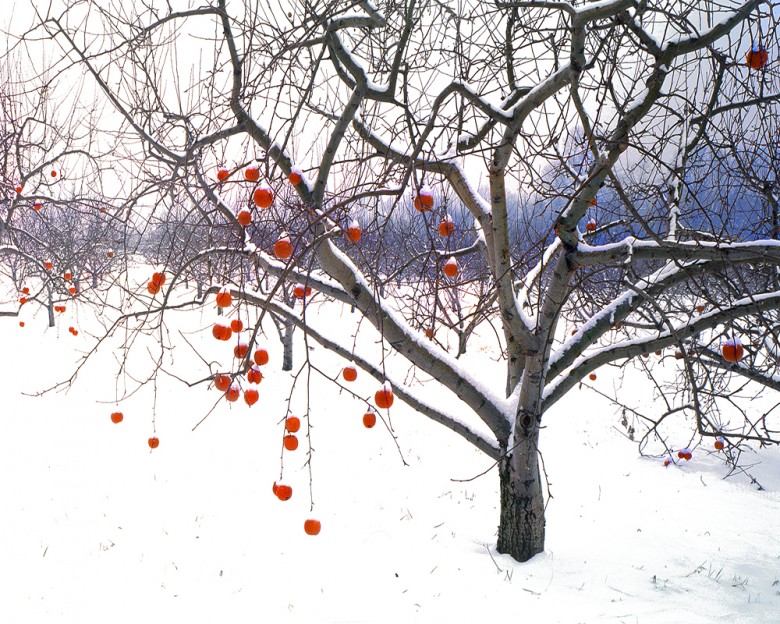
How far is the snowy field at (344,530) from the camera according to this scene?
291cm

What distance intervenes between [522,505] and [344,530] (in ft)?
4.83

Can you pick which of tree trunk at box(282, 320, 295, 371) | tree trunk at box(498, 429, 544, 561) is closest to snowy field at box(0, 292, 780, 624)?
tree trunk at box(498, 429, 544, 561)

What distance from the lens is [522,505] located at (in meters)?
3.25

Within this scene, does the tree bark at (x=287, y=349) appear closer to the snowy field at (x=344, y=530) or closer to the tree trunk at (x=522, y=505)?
the snowy field at (x=344, y=530)

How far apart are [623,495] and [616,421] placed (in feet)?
12.4

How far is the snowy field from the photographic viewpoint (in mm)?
2912

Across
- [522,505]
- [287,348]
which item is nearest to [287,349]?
[287,348]

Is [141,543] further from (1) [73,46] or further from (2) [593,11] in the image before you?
(2) [593,11]

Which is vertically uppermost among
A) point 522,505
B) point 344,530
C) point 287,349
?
point 287,349

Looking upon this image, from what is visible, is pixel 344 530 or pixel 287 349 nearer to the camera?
pixel 344 530

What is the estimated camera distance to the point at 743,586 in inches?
128

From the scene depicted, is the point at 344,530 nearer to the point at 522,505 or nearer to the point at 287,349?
the point at 522,505

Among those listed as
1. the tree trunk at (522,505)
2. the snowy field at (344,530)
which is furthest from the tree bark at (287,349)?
the tree trunk at (522,505)

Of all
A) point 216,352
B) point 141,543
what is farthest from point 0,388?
point 141,543
